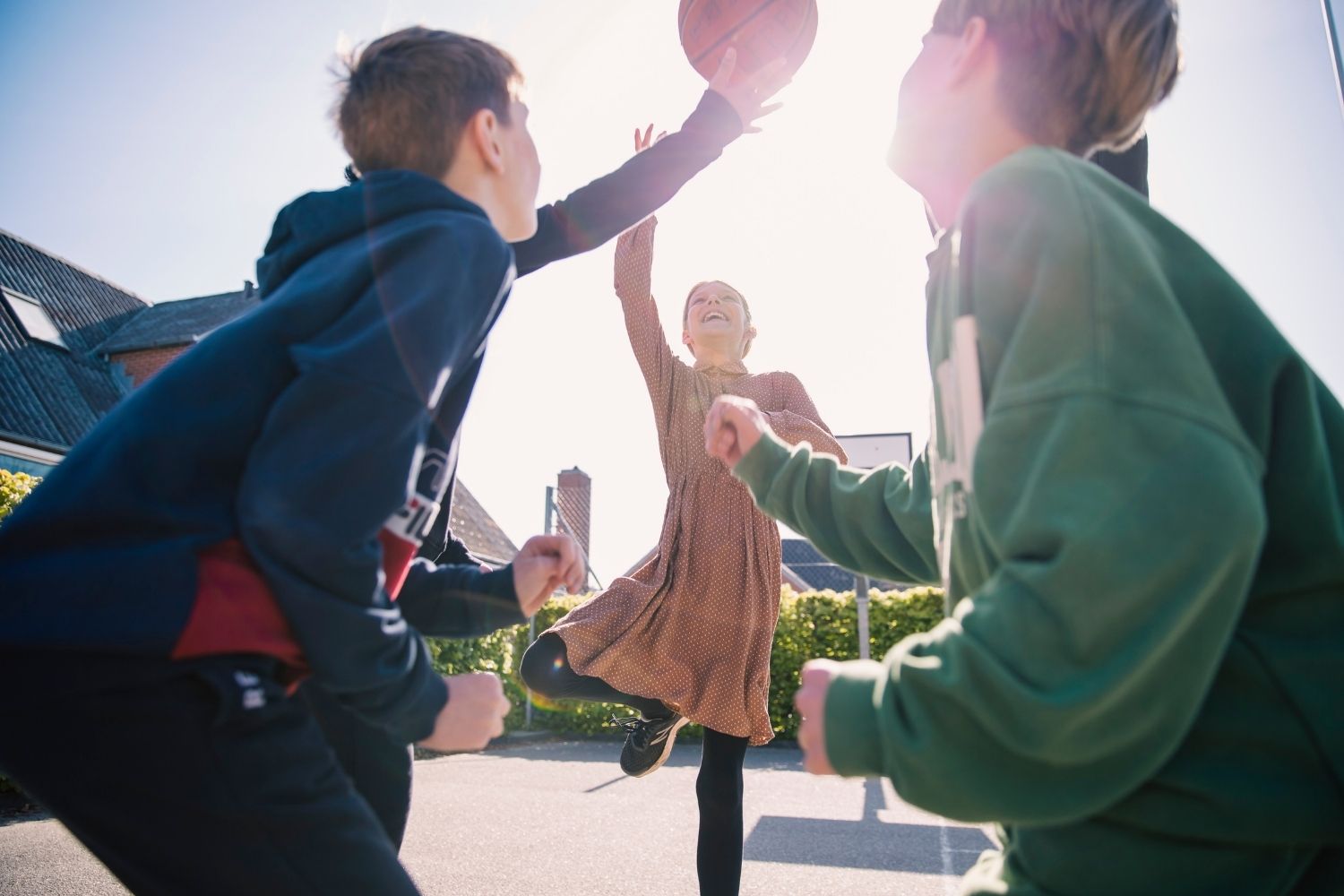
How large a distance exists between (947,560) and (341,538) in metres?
0.80

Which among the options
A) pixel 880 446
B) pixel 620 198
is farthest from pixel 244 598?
pixel 880 446

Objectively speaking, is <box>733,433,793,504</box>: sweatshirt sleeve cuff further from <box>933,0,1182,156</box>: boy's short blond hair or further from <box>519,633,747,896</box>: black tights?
<box>519,633,747,896</box>: black tights

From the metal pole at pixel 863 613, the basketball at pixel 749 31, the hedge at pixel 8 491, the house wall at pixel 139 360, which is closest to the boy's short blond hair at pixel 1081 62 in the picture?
the basketball at pixel 749 31

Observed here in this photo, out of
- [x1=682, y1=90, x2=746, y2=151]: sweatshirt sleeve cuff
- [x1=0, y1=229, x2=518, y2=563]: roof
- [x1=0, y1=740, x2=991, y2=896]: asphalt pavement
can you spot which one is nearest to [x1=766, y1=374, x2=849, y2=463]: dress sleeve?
[x1=682, y1=90, x2=746, y2=151]: sweatshirt sleeve cuff

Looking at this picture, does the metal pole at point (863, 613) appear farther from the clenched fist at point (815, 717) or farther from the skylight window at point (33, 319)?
the skylight window at point (33, 319)

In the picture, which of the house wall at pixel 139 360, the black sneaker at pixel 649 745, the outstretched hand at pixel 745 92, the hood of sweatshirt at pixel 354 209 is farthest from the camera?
the house wall at pixel 139 360

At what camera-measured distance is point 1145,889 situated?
35.8 inches

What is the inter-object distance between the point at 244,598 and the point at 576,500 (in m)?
20.8

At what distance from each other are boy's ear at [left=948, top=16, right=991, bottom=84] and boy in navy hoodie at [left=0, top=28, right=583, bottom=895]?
0.82 metres

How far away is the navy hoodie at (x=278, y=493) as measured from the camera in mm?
1037

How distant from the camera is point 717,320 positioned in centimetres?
356

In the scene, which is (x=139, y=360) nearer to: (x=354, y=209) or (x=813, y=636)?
(x=813, y=636)

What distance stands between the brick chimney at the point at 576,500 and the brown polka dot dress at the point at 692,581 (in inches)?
716

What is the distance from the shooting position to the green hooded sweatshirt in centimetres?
80
